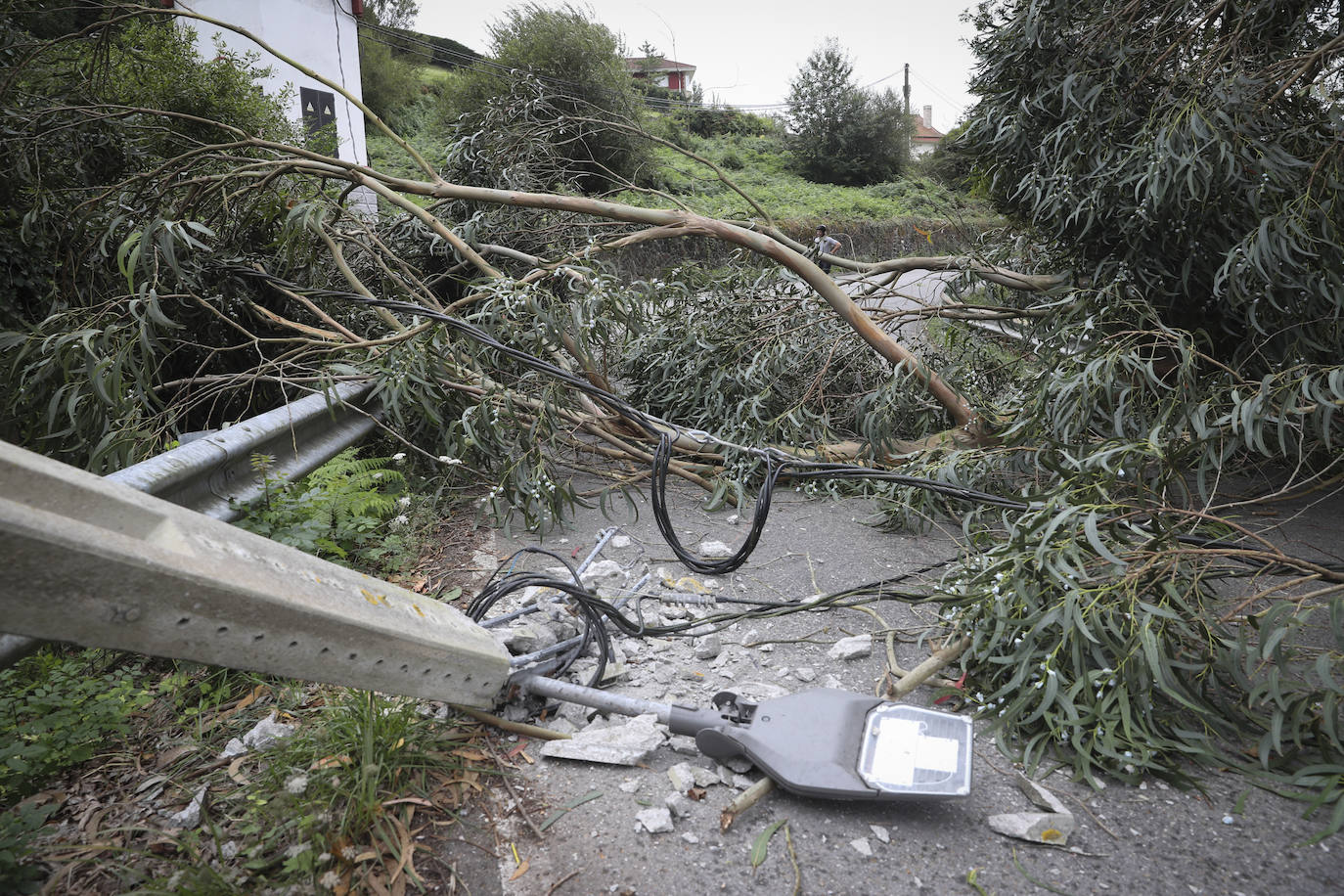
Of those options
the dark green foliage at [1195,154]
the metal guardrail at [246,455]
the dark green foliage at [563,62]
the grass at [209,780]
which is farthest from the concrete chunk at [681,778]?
the dark green foliage at [563,62]

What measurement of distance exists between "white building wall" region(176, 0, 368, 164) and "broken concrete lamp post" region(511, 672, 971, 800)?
1470 cm

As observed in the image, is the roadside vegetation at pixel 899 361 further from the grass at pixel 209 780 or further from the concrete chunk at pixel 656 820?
the concrete chunk at pixel 656 820

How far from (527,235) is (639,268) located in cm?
848

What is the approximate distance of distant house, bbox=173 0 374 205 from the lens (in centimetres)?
1521

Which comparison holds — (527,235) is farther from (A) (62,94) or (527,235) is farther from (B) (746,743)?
(B) (746,743)

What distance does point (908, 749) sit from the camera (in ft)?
7.14

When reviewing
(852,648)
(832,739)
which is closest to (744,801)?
(832,739)

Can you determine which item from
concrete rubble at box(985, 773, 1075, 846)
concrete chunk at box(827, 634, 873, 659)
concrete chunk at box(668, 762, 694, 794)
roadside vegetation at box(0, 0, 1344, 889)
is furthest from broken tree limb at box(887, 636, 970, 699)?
concrete chunk at box(668, 762, 694, 794)

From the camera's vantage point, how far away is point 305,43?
16.6 metres

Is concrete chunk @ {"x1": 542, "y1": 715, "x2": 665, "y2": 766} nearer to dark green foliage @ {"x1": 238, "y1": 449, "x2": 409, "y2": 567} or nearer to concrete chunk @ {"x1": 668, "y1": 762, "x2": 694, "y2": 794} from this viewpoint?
concrete chunk @ {"x1": 668, "y1": 762, "x2": 694, "y2": 794}

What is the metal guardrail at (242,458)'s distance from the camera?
2643 millimetres

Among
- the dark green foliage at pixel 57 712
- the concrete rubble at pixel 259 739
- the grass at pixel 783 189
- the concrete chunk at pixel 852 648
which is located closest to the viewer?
the dark green foliage at pixel 57 712

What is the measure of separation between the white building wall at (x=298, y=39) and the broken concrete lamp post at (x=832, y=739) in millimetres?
14703

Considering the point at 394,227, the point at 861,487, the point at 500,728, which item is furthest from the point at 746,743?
the point at 394,227
